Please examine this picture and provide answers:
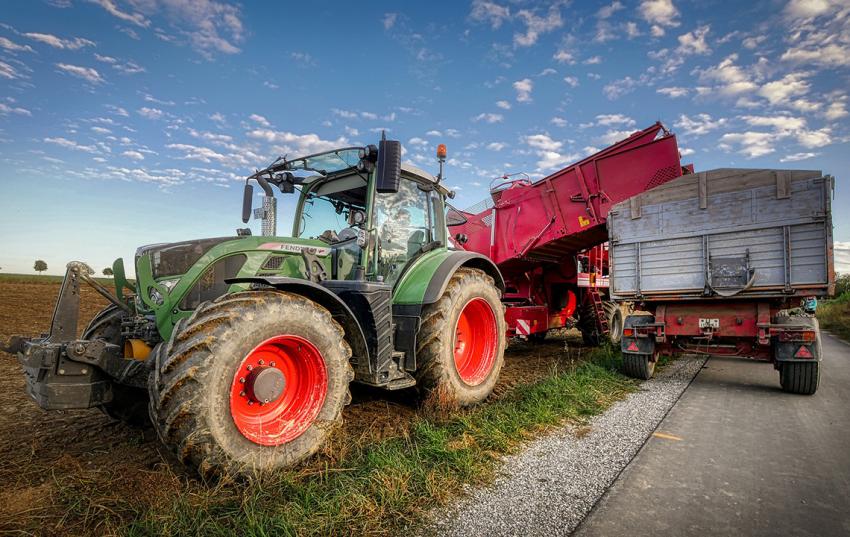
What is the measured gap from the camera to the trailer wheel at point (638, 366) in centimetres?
550

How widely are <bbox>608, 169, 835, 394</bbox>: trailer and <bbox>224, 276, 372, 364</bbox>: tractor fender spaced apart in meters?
3.82

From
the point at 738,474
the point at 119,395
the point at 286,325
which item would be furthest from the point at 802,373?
the point at 119,395

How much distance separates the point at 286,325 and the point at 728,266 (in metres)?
5.05

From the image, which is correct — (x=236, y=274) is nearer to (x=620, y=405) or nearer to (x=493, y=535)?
(x=493, y=535)

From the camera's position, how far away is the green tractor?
8.01ft

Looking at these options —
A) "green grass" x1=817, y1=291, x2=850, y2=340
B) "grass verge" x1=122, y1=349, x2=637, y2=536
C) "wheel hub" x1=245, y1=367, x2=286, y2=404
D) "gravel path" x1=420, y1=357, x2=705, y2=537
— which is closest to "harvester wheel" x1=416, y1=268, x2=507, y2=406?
"grass verge" x1=122, y1=349, x2=637, y2=536

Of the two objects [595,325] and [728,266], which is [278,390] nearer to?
[728,266]

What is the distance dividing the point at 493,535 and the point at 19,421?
425cm

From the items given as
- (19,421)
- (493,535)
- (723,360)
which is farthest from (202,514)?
(723,360)

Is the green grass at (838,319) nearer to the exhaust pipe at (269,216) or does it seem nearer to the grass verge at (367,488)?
the grass verge at (367,488)

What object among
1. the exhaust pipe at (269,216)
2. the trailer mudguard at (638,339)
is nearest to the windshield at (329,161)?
the exhaust pipe at (269,216)

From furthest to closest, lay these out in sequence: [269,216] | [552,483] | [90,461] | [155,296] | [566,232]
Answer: [566,232] → [269,216] → [155,296] → [90,461] → [552,483]

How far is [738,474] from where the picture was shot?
2777 millimetres

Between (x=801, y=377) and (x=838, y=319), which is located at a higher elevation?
(x=838, y=319)
